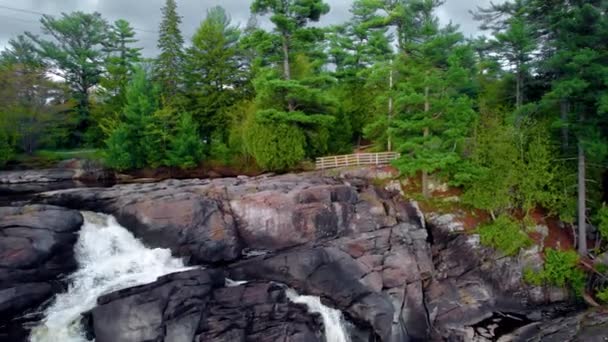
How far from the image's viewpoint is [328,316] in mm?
14125

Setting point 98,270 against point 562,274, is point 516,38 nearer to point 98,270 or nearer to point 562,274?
point 562,274

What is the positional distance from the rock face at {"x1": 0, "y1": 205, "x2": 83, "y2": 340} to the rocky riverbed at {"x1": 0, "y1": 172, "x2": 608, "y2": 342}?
42 millimetres

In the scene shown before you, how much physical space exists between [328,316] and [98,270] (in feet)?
28.1

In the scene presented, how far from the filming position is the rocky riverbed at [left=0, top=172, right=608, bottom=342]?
12.7 m

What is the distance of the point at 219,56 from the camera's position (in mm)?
33656

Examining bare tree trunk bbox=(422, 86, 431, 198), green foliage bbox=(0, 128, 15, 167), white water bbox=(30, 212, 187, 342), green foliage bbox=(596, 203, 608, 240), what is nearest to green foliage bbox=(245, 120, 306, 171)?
bare tree trunk bbox=(422, 86, 431, 198)

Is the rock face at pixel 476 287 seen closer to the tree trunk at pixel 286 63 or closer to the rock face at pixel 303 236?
the rock face at pixel 303 236

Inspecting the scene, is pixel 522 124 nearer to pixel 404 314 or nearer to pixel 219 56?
pixel 404 314

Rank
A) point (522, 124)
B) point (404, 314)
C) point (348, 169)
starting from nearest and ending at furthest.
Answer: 1. point (404, 314)
2. point (522, 124)
3. point (348, 169)

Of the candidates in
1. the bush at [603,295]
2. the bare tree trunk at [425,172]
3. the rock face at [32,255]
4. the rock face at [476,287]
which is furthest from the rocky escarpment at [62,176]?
the bush at [603,295]

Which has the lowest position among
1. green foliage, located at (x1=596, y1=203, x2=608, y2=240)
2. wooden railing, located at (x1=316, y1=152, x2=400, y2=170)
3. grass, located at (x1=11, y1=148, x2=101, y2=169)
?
green foliage, located at (x1=596, y1=203, x2=608, y2=240)

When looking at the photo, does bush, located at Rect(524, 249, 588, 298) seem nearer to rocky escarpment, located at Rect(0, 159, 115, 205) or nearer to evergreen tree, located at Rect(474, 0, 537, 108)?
evergreen tree, located at Rect(474, 0, 537, 108)

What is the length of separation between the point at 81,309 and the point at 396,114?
1648 cm

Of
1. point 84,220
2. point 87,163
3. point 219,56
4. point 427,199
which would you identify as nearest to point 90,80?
point 87,163
